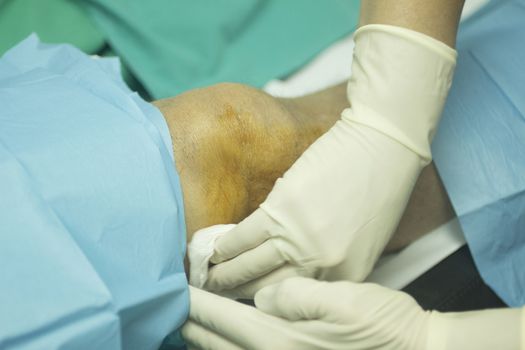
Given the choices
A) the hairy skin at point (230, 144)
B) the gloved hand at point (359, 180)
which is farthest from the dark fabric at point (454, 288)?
the hairy skin at point (230, 144)

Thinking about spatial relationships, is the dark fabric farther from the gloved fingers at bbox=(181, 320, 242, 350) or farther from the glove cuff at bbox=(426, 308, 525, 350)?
the gloved fingers at bbox=(181, 320, 242, 350)

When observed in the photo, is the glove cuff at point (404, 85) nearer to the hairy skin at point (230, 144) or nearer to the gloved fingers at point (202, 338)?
the hairy skin at point (230, 144)

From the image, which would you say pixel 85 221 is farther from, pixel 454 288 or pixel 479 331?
pixel 454 288

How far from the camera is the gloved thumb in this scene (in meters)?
0.86

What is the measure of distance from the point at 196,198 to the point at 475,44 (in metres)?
0.78

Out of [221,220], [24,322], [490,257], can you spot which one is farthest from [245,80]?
[24,322]

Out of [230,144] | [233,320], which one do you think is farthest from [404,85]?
[233,320]

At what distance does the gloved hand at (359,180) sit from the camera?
0.96 metres

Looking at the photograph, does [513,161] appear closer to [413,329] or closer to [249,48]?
[413,329]

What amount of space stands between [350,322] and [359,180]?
258 mm

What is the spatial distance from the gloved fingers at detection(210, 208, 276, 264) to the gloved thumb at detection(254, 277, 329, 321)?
10 centimetres

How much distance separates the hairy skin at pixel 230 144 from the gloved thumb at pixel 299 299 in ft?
0.80

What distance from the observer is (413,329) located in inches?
33.1

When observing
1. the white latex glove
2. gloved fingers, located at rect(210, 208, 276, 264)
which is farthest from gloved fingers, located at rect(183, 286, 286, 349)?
gloved fingers, located at rect(210, 208, 276, 264)
